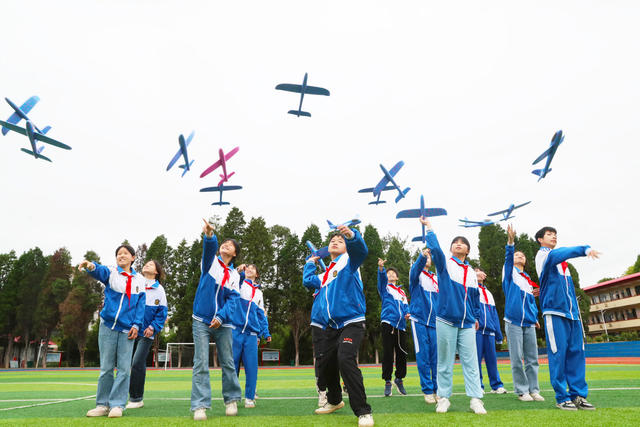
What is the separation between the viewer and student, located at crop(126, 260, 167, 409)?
5.92m

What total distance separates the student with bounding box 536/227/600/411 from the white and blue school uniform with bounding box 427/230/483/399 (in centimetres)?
91

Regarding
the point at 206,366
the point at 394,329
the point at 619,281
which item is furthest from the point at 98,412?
the point at 619,281

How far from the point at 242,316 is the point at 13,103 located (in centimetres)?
1172

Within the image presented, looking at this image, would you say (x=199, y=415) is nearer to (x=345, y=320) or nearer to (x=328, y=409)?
(x=328, y=409)

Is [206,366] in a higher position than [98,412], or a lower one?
higher

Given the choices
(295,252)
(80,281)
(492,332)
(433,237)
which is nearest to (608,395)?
(492,332)

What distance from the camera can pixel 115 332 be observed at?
505 cm

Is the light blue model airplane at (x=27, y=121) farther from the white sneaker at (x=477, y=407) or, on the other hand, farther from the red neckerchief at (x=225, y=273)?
the white sneaker at (x=477, y=407)

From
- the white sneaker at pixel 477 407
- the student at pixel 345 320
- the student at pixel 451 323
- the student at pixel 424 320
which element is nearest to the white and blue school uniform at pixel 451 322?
the student at pixel 451 323

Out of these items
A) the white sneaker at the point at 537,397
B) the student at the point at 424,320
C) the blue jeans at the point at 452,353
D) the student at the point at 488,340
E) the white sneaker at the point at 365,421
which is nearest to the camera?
the white sneaker at the point at 365,421

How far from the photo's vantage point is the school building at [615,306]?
153ft

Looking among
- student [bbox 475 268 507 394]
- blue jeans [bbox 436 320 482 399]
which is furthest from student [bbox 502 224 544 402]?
blue jeans [bbox 436 320 482 399]

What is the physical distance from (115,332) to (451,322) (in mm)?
4227

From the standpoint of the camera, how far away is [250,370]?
590 centimetres
